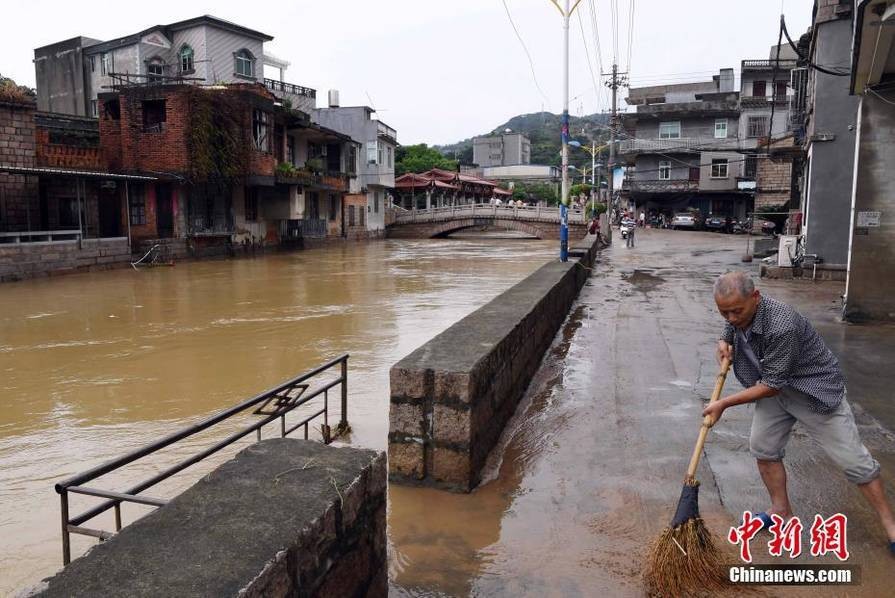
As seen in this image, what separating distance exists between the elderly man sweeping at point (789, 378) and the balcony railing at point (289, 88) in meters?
39.0

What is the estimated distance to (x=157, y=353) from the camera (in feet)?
32.3

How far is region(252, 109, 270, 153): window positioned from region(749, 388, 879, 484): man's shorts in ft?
87.3

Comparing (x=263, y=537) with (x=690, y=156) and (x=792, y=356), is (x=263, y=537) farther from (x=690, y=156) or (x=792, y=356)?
(x=690, y=156)

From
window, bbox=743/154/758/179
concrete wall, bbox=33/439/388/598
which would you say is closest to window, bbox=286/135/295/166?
window, bbox=743/154/758/179

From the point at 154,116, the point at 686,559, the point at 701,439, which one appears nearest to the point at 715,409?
the point at 701,439

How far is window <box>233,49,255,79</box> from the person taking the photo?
121ft

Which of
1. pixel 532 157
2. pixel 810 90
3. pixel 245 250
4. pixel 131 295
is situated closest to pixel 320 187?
pixel 245 250

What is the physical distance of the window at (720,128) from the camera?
46.2 m

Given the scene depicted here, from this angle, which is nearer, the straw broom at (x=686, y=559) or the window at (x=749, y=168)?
the straw broom at (x=686, y=559)

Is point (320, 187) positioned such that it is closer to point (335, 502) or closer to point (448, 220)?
point (448, 220)

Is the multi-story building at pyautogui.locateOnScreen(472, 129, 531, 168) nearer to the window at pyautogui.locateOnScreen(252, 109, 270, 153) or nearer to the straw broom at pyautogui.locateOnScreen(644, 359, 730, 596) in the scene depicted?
the window at pyautogui.locateOnScreen(252, 109, 270, 153)

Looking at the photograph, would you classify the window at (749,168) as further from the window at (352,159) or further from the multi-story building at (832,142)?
the multi-story building at (832,142)

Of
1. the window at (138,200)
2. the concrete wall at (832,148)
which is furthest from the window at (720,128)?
the window at (138,200)

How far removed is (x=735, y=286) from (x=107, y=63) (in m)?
39.3
